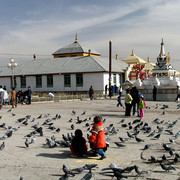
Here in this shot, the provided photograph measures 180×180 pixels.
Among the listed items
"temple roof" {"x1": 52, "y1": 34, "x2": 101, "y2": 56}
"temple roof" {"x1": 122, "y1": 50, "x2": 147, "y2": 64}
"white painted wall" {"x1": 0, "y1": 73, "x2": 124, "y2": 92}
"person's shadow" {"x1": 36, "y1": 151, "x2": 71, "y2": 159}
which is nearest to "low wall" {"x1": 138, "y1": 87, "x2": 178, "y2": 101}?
"white painted wall" {"x1": 0, "y1": 73, "x2": 124, "y2": 92}

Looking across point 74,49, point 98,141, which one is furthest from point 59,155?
point 74,49

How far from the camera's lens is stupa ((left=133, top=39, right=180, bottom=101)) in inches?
1161

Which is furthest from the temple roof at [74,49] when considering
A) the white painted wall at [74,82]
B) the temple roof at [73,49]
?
the white painted wall at [74,82]

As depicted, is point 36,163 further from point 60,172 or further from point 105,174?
point 105,174

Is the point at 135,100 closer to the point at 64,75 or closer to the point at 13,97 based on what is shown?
the point at 13,97

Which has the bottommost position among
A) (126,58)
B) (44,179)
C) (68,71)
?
(44,179)

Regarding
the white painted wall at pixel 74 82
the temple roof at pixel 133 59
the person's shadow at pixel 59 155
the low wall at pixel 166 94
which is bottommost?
the person's shadow at pixel 59 155

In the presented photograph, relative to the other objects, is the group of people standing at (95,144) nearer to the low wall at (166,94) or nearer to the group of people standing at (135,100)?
the group of people standing at (135,100)

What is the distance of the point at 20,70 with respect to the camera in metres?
45.4

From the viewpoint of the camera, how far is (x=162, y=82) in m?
31.1

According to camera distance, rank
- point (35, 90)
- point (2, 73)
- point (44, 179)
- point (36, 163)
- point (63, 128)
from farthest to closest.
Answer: point (2, 73) → point (35, 90) → point (63, 128) → point (36, 163) → point (44, 179)

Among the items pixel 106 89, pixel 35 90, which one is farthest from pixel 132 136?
pixel 35 90

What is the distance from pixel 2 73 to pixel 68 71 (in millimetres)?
13296

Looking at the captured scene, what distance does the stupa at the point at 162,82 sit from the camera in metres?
29.5
